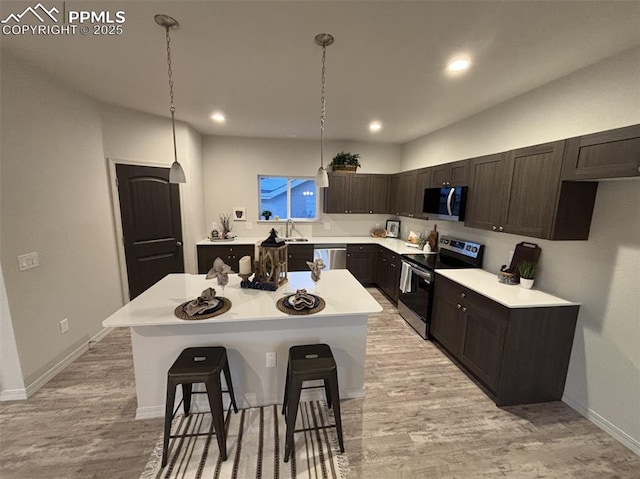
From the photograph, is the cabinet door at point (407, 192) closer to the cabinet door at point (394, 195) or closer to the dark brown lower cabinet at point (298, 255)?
the cabinet door at point (394, 195)

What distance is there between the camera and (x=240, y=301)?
1950 millimetres

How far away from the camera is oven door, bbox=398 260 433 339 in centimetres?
305

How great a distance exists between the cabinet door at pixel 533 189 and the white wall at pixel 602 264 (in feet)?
0.97

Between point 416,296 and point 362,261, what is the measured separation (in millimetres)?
1515

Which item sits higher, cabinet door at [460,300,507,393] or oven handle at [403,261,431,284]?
oven handle at [403,261,431,284]

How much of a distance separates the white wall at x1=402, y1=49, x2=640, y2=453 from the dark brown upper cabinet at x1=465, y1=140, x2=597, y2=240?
16cm

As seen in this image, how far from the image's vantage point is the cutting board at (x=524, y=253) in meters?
2.38

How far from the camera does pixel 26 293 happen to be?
2.16m

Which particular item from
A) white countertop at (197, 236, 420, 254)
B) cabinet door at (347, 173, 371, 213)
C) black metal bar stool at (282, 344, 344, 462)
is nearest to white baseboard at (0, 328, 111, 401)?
white countertop at (197, 236, 420, 254)

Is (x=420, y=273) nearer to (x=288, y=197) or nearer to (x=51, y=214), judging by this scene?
(x=288, y=197)

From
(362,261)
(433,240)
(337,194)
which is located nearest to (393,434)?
(433,240)

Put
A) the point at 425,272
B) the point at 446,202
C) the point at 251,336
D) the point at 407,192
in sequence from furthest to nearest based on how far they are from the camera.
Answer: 1. the point at 407,192
2. the point at 446,202
3. the point at 425,272
4. the point at 251,336

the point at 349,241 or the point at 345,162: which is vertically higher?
the point at 345,162

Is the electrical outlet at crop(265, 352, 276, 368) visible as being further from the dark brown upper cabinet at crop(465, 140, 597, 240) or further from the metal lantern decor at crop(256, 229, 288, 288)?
the dark brown upper cabinet at crop(465, 140, 597, 240)
